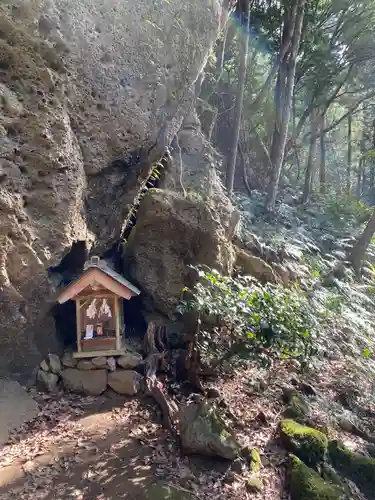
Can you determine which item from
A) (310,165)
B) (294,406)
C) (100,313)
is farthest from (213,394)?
(310,165)

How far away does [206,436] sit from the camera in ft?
13.3

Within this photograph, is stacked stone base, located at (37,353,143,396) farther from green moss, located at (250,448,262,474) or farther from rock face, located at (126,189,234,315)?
green moss, located at (250,448,262,474)

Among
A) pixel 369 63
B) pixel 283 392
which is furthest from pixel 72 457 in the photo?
pixel 369 63

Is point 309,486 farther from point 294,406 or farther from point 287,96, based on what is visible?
point 287,96

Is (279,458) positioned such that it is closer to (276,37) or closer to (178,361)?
(178,361)

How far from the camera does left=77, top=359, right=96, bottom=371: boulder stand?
5.21 m

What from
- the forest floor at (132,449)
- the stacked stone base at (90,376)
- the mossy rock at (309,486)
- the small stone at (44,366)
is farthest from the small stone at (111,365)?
the mossy rock at (309,486)

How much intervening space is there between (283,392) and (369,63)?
1543 centimetres

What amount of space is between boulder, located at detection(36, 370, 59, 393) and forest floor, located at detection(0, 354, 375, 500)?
13 centimetres

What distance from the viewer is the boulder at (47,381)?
16.6ft

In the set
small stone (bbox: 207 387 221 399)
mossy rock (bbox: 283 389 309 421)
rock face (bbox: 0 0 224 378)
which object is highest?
rock face (bbox: 0 0 224 378)

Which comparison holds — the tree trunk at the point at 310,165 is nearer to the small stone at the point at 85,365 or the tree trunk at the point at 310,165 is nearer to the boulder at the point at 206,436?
the small stone at the point at 85,365

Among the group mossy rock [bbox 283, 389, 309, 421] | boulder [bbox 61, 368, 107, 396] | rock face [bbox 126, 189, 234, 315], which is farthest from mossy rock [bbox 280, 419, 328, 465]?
rock face [bbox 126, 189, 234, 315]

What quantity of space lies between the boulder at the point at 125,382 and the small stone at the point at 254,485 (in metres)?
1.96
